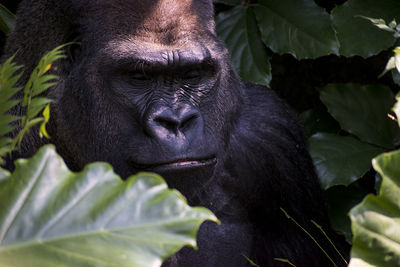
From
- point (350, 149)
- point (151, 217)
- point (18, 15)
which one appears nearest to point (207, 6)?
point (18, 15)

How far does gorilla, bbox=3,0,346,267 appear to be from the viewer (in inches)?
88.7

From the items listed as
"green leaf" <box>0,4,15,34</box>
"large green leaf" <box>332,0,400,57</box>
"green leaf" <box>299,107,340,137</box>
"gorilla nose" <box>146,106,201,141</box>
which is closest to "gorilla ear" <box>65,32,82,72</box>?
"gorilla nose" <box>146,106,201,141</box>

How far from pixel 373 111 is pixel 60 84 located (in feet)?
6.52

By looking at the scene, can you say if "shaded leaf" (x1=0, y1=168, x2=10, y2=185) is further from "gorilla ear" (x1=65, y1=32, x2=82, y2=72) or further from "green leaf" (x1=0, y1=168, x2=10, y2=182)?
"gorilla ear" (x1=65, y1=32, x2=82, y2=72)

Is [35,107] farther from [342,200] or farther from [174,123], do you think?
[342,200]

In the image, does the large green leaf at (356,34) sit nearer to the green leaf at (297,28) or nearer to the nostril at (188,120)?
the green leaf at (297,28)

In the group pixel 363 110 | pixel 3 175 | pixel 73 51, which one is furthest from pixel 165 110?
pixel 363 110

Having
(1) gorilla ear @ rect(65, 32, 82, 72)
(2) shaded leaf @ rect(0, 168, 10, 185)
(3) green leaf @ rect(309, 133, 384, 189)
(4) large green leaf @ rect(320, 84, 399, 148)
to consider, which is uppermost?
(2) shaded leaf @ rect(0, 168, 10, 185)

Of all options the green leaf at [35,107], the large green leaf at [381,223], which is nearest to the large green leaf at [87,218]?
the green leaf at [35,107]

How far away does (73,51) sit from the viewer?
2.57 m

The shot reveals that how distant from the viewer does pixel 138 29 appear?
2.42 m

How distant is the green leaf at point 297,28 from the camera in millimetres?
3289

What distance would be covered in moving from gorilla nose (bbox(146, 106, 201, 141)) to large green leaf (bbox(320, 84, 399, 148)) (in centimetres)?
156

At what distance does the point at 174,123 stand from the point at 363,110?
180 centimetres
